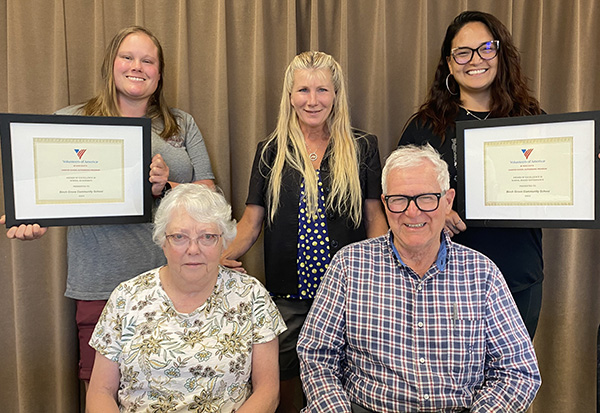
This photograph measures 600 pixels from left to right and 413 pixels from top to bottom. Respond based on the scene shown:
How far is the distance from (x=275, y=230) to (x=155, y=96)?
2.76 feet

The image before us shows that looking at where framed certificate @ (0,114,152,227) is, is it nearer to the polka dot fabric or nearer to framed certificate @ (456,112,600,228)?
the polka dot fabric

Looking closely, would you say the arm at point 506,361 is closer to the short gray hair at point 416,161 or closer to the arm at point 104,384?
the short gray hair at point 416,161

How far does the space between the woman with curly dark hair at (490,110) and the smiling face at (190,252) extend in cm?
109

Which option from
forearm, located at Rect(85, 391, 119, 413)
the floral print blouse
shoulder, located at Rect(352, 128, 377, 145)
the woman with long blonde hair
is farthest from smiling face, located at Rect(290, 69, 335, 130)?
forearm, located at Rect(85, 391, 119, 413)

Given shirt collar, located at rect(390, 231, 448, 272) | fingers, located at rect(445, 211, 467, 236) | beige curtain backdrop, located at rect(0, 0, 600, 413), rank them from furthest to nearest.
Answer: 1. beige curtain backdrop, located at rect(0, 0, 600, 413)
2. fingers, located at rect(445, 211, 467, 236)
3. shirt collar, located at rect(390, 231, 448, 272)

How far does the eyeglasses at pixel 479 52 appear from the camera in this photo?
85.4 inches

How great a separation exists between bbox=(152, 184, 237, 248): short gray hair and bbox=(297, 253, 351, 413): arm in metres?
0.41

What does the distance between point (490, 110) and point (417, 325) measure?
1106 mm

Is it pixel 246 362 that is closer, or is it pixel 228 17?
pixel 246 362

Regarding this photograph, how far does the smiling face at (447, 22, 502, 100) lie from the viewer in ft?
7.17

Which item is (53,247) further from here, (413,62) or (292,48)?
(413,62)

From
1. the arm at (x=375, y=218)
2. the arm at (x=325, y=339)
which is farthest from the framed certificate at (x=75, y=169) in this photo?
the arm at (x=375, y=218)

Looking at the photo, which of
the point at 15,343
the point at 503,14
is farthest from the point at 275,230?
the point at 503,14

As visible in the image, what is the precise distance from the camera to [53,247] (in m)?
2.53
